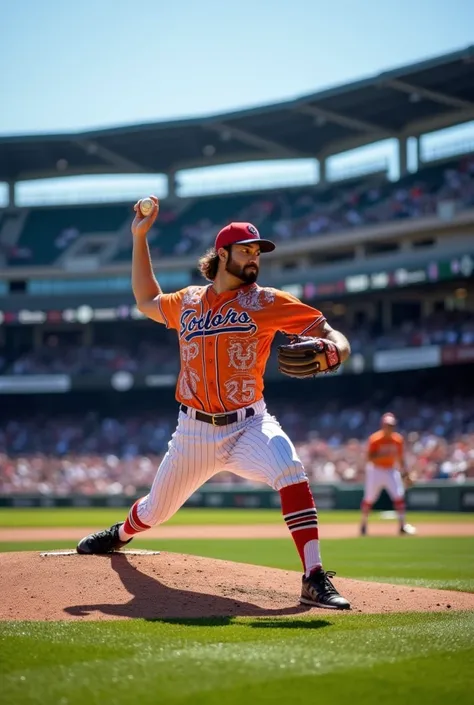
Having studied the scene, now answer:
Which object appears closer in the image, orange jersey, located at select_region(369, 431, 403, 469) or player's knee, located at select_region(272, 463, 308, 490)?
player's knee, located at select_region(272, 463, 308, 490)

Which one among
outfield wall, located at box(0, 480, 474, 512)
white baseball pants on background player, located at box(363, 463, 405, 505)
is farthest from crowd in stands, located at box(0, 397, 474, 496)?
white baseball pants on background player, located at box(363, 463, 405, 505)

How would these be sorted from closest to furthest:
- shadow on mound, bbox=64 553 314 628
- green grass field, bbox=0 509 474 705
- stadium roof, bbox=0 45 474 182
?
green grass field, bbox=0 509 474 705, shadow on mound, bbox=64 553 314 628, stadium roof, bbox=0 45 474 182

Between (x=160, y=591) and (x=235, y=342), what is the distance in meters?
1.50

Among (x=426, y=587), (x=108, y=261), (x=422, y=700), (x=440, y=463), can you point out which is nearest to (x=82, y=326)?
(x=108, y=261)

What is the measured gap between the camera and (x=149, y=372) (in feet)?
119

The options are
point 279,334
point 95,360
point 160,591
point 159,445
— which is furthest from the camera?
point 95,360

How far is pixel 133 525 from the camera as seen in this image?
640cm

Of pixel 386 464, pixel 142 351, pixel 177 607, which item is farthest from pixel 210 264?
pixel 142 351

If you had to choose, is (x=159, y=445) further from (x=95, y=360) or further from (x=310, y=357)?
(x=310, y=357)

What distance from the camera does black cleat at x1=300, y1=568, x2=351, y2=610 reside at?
5.39 m

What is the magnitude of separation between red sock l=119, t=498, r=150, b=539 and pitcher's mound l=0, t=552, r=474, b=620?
199 millimetres

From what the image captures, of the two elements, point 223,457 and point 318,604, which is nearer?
point 318,604

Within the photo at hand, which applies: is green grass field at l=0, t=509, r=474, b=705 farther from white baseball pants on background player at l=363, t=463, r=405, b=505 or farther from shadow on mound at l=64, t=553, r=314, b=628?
white baseball pants on background player at l=363, t=463, r=405, b=505

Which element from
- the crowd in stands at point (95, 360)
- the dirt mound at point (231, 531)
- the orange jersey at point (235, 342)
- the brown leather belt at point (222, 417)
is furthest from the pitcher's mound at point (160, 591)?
the crowd in stands at point (95, 360)
